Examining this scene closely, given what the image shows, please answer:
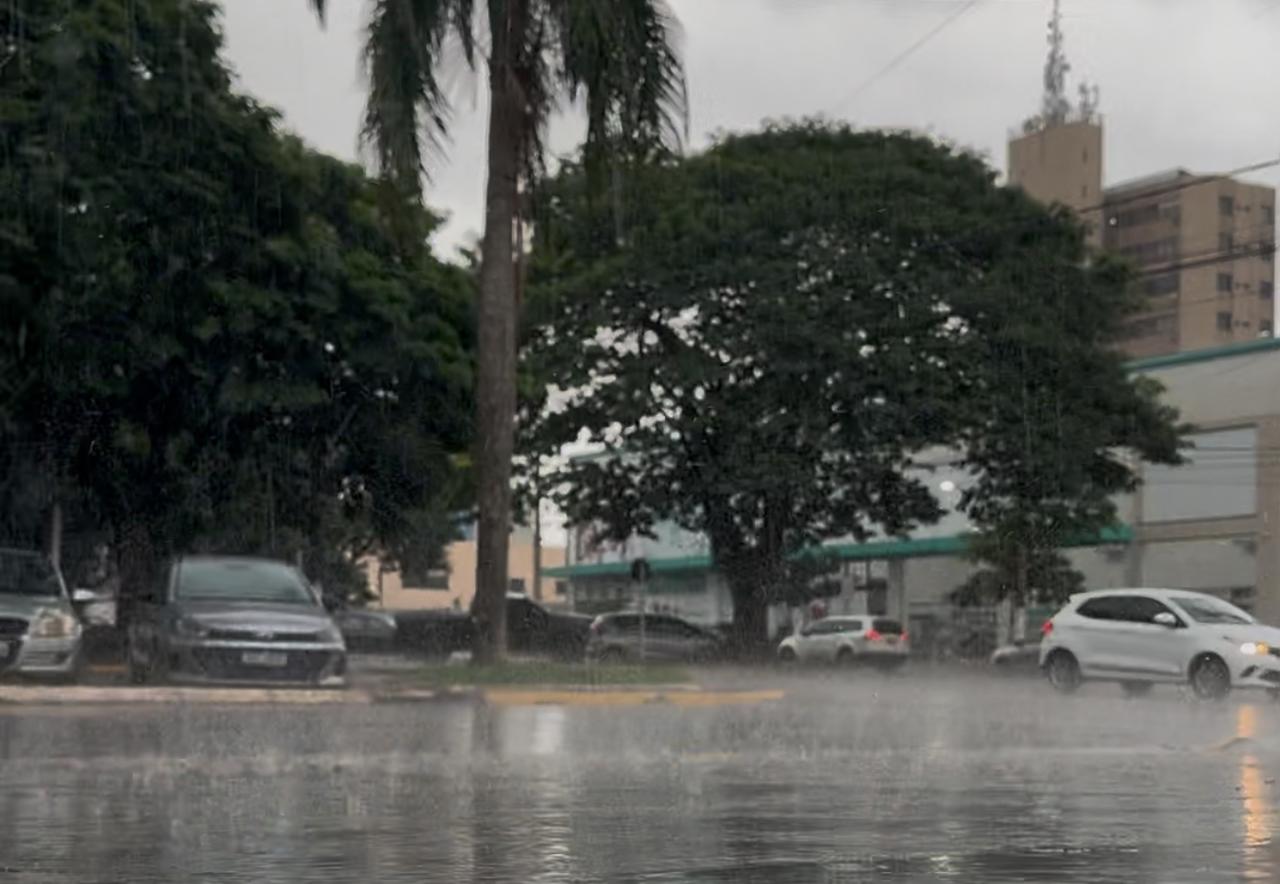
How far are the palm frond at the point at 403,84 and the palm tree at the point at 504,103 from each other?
16 millimetres

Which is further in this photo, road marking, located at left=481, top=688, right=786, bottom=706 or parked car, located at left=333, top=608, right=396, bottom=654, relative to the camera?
parked car, located at left=333, top=608, right=396, bottom=654

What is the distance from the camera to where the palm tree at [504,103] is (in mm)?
26422

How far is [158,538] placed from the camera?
1403 inches

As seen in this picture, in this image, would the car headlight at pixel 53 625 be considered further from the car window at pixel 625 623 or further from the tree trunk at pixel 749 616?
the tree trunk at pixel 749 616

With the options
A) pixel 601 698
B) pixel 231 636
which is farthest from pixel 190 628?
pixel 601 698

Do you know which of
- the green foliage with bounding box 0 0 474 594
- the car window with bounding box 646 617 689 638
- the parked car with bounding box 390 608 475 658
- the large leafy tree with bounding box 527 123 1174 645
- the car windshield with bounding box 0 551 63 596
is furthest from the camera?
the parked car with bounding box 390 608 475 658

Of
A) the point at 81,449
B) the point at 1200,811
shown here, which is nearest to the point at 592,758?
the point at 1200,811

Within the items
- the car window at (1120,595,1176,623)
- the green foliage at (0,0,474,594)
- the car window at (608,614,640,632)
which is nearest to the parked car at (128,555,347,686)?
the green foliage at (0,0,474,594)

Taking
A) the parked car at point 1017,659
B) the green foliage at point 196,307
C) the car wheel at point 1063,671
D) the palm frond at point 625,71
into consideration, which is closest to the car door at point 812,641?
the parked car at point 1017,659

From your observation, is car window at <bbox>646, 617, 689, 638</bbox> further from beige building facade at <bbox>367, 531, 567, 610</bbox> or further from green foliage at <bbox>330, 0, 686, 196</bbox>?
beige building facade at <bbox>367, 531, 567, 610</bbox>

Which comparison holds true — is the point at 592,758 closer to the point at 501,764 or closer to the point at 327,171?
the point at 501,764

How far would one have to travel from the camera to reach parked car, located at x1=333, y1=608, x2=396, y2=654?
54.9 m

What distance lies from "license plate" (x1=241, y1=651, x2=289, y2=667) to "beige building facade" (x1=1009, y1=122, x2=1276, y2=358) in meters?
86.2

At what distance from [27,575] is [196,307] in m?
7.06
